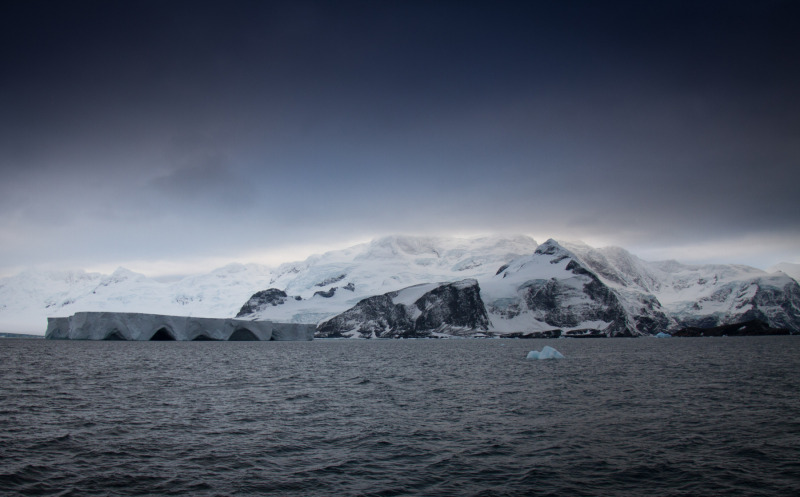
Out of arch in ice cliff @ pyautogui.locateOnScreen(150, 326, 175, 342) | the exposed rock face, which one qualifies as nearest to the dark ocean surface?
the exposed rock face

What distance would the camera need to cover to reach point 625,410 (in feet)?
96.2

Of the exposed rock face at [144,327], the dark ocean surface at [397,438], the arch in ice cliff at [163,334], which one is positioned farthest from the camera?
the arch in ice cliff at [163,334]

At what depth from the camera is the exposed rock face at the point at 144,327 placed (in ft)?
387

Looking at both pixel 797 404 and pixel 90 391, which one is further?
pixel 90 391

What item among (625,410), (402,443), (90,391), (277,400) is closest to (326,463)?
(402,443)

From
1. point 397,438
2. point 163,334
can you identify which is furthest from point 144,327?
point 397,438

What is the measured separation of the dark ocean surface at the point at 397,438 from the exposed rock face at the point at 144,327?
84495 mm

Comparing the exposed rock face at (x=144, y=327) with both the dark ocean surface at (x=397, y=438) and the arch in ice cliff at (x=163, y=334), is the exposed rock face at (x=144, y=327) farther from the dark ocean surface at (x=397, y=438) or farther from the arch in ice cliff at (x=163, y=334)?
the dark ocean surface at (x=397, y=438)

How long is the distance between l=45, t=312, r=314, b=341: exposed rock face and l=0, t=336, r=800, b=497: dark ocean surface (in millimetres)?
84495

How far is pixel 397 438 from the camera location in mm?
22781

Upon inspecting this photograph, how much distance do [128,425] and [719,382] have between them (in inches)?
1659

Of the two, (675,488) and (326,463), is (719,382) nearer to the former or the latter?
(675,488)

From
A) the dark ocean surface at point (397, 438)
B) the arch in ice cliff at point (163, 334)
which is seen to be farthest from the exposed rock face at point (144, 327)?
the dark ocean surface at point (397, 438)

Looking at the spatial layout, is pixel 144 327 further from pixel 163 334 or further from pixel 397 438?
pixel 397 438
